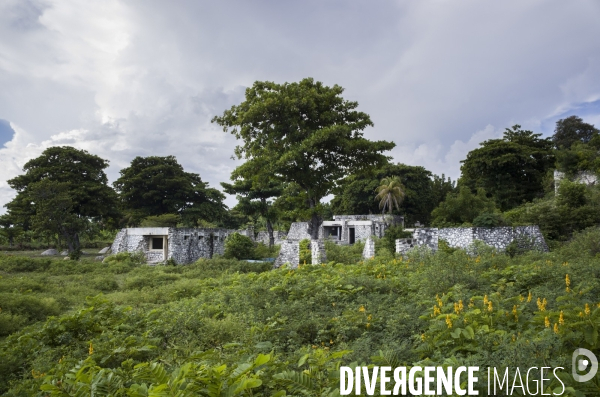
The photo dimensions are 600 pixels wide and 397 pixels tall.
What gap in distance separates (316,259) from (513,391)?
36.2 feet

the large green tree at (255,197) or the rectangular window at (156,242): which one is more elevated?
the large green tree at (255,197)

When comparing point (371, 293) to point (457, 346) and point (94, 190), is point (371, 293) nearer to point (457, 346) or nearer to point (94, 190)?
point (457, 346)

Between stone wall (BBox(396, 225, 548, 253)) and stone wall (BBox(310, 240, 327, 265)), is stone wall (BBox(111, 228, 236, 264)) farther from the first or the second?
stone wall (BBox(396, 225, 548, 253))

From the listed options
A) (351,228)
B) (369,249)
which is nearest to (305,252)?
(369,249)

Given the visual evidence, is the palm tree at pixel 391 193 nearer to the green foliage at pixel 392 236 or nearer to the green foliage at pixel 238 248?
the green foliage at pixel 392 236

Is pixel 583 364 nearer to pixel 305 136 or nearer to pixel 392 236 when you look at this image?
pixel 305 136

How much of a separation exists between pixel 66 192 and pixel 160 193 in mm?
8654

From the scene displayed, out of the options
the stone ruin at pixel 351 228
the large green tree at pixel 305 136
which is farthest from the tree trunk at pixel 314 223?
the stone ruin at pixel 351 228

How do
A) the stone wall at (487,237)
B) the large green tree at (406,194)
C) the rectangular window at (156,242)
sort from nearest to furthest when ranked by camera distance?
the stone wall at (487,237) → the rectangular window at (156,242) → the large green tree at (406,194)

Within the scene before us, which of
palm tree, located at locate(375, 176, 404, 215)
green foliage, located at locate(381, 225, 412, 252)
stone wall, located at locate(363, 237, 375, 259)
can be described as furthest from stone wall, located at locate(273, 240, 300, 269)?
palm tree, located at locate(375, 176, 404, 215)

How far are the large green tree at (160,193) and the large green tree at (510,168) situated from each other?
22449mm

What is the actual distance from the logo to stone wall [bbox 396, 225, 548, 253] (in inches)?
445

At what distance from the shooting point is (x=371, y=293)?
6.61 m

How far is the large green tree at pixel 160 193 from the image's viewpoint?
30781mm
